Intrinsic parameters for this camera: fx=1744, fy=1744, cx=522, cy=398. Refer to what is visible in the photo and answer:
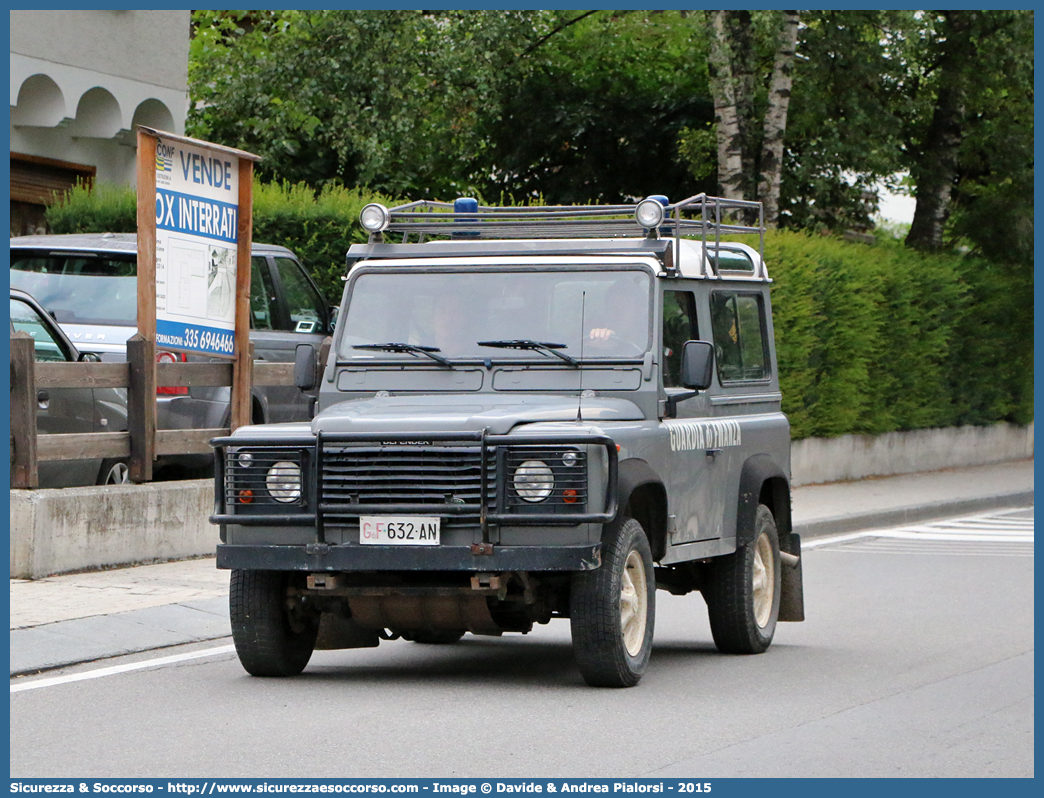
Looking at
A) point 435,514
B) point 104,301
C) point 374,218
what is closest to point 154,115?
point 104,301

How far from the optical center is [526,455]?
7.65m

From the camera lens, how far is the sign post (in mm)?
12438

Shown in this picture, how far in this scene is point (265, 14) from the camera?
3262 centimetres

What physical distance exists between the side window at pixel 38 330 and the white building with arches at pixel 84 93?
789 centimetres

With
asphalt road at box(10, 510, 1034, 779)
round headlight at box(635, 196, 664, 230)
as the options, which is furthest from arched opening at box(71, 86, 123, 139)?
round headlight at box(635, 196, 664, 230)

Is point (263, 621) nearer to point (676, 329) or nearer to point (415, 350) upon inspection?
point (415, 350)

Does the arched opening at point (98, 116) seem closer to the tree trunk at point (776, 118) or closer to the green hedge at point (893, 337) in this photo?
the green hedge at point (893, 337)

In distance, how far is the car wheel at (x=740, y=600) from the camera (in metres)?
9.38

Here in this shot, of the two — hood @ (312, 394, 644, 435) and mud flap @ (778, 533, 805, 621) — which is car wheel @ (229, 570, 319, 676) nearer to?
hood @ (312, 394, 644, 435)

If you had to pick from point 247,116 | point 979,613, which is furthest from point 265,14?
point 979,613

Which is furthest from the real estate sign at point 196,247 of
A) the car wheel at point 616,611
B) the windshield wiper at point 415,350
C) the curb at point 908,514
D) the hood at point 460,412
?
the curb at point 908,514

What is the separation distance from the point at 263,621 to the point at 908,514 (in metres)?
12.4

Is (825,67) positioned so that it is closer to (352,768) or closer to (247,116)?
(247,116)

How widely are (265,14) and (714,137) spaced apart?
10546mm
